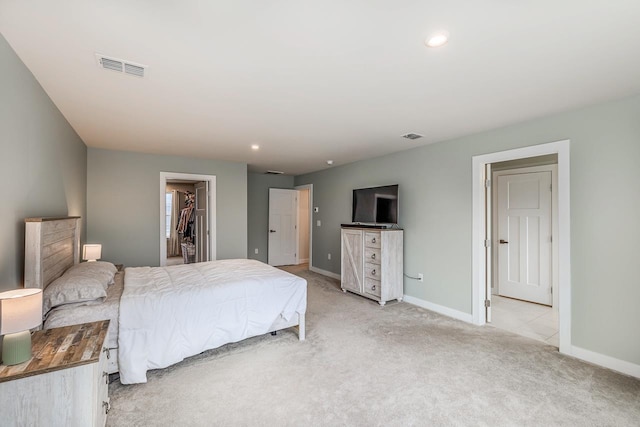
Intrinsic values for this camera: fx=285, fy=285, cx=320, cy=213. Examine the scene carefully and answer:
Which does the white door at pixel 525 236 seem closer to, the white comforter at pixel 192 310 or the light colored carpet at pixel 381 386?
the light colored carpet at pixel 381 386

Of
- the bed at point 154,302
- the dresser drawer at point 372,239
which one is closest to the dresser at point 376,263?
the dresser drawer at point 372,239

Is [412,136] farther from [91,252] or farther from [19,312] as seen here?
[91,252]

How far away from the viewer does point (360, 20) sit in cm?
150

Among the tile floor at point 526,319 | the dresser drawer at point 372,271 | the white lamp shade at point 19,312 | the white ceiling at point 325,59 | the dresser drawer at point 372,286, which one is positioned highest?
the white ceiling at point 325,59

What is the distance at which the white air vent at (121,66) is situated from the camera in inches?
74.5

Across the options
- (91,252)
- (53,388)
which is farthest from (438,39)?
(91,252)

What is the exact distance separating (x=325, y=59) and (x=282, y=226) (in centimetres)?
565

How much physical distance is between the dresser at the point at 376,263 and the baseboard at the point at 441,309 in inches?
7.3

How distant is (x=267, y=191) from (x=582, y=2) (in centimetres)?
624

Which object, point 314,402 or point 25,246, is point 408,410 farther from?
point 25,246

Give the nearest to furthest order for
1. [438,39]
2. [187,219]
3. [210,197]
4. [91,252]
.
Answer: [438,39] < [91,252] < [210,197] < [187,219]

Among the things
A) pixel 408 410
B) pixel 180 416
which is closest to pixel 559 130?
pixel 408 410

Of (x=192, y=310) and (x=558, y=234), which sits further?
(x=558, y=234)

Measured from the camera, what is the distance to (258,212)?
6.96m
